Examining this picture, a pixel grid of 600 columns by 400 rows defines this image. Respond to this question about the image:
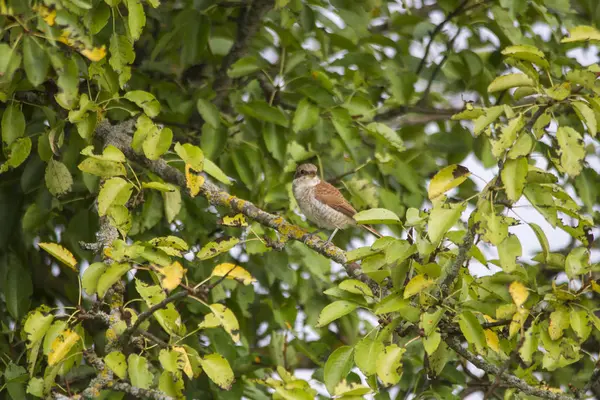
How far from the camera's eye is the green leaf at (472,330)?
3.22 meters

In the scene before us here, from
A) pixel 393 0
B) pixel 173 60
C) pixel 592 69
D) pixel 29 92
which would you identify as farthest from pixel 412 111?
pixel 592 69

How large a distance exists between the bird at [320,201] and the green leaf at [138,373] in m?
2.34

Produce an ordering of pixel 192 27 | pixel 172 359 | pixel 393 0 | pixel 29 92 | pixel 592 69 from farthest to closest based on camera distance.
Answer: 1. pixel 393 0
2. pixel 192 27
3. pixel 29 92
4. pixel 172 359
5. pixel 592 69

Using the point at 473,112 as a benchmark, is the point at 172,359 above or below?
below

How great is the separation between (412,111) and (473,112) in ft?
9.23

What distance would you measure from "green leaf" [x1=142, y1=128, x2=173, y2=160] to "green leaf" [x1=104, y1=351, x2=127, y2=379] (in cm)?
86

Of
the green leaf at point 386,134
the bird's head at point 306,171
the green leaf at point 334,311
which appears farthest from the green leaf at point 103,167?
the bird's head at point 306,171

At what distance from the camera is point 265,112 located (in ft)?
16.5

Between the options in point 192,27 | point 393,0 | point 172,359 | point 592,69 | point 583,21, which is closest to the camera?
point 592,69

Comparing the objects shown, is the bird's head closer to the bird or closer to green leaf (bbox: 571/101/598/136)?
the bird

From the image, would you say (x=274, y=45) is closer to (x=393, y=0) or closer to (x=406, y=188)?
(x=393, y=0)

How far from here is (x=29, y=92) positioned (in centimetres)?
445

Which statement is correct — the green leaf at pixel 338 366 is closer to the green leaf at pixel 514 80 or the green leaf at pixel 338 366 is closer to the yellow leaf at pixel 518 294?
the yellow leaf at pixel 518 294

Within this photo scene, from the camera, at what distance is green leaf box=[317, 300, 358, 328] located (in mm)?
3451
